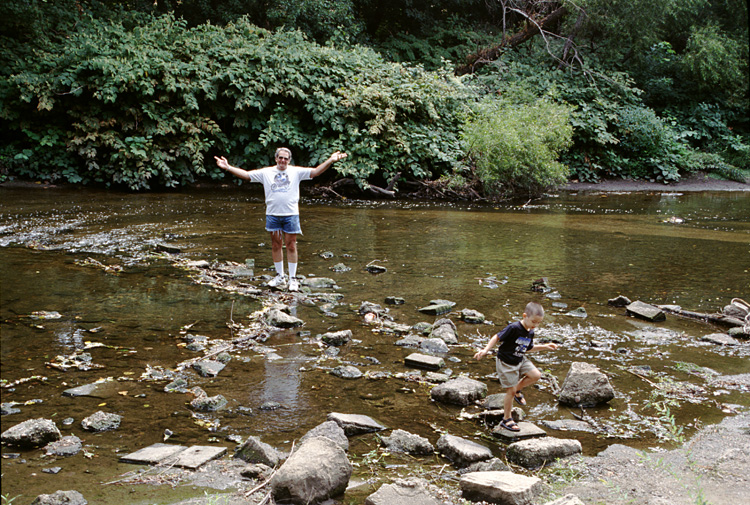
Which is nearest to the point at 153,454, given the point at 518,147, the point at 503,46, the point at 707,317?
the point at 707,317

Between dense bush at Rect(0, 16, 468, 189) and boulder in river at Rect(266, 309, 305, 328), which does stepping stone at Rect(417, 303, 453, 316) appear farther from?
dense bush at Rect(0, 16, 468, 189)

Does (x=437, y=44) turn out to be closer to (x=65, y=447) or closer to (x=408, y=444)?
(x=408, y=444)

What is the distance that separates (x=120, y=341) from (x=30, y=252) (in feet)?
13.8

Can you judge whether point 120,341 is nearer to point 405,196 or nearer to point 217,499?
point 217,499

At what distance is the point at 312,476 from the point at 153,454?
3.31 feet

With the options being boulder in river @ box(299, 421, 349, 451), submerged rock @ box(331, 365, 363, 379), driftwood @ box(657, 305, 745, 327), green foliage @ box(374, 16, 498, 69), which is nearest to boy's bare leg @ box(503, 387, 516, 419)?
boulder in river @ box(299, 421, 349, 451)

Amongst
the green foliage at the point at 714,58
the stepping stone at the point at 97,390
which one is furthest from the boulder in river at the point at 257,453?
the green foliage at the point at 714,58

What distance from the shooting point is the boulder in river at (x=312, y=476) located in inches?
124

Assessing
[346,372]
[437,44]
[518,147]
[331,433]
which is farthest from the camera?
[437,44]

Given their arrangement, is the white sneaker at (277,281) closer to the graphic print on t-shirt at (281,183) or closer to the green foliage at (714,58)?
the graphic print on t-shirt at (281,183)

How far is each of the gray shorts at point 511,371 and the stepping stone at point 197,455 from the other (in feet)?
6.53

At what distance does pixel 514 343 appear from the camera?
449cm

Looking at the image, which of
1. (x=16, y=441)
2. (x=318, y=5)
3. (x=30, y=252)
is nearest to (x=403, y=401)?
(x=16, y=441)

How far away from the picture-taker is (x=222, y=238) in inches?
409
